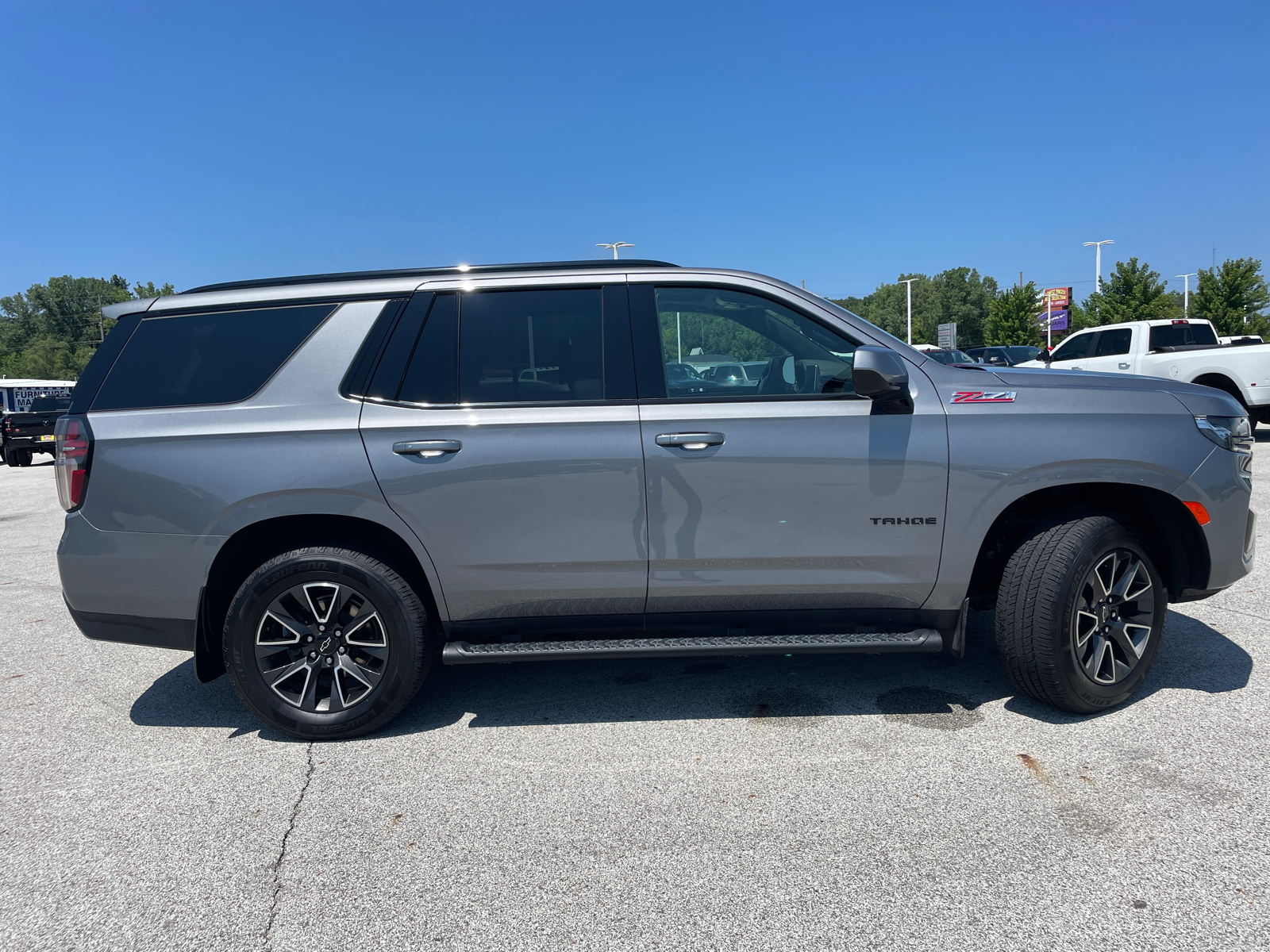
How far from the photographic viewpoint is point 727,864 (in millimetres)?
2531

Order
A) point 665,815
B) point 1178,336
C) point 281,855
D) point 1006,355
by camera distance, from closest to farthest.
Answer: point 281,855 < point 665,815 < point 1178,336 < point 1006,355

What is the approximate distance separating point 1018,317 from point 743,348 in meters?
64.3

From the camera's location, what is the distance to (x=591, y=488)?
329 cm

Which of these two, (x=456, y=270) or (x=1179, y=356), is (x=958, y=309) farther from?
(x=456, y=270)

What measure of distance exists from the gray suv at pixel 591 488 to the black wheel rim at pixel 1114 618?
13mm

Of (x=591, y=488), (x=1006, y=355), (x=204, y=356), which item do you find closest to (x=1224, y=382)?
(x=591, y=488)

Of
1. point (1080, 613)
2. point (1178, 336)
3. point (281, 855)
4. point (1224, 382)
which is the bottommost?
point (281, 855)

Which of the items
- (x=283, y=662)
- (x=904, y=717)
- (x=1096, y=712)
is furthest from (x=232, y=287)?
(x=1096, y=712)

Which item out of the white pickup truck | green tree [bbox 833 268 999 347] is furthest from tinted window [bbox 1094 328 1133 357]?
green tree [bbox 833 268 999 347]

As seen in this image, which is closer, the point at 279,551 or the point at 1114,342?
the point at 279,551

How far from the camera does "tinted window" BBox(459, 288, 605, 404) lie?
3.41m

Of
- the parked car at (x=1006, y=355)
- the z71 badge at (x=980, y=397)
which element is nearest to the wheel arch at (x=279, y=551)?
the z71 badge at (x=980, y=397)

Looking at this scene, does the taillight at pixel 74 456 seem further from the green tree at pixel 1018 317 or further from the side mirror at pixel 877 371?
the green tree at pixel 1018 317

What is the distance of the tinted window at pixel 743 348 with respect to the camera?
3414mm
